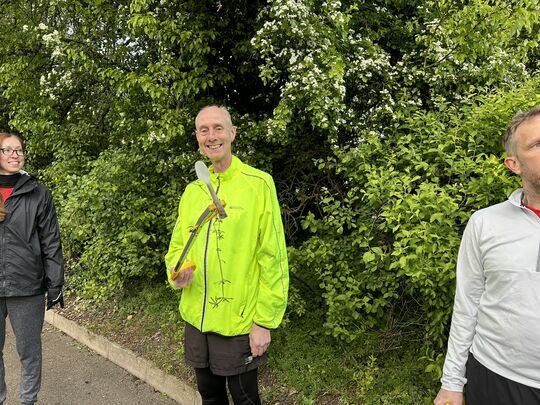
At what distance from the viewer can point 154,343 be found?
14.0 ft

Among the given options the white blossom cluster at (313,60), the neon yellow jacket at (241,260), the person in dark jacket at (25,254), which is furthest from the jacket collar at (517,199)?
the person in dark jacket at (25,254)

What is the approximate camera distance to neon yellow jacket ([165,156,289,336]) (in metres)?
2.18

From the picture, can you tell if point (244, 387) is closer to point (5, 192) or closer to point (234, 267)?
point (234, 267)

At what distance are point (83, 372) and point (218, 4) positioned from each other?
13.6 ft

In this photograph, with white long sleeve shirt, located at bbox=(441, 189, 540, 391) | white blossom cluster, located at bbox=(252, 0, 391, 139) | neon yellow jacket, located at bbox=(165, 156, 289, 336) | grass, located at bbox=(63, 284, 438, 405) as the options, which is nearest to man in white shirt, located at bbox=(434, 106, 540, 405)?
white long sleeve shirt, located at bbox=(441, 189, 540, 391)

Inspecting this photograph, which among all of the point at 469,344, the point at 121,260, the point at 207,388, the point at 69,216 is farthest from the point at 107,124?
the point at 469,344

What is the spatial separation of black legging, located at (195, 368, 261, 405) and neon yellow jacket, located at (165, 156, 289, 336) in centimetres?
30

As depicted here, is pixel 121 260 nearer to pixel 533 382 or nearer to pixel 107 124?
pixel 107 124

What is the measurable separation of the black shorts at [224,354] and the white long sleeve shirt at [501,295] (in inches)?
39.9

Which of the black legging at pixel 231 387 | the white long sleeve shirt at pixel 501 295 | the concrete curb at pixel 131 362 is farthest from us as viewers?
the concrete curb at pixel 131 362

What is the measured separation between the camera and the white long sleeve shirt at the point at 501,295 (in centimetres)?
151

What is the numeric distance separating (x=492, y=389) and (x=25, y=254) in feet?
9.18

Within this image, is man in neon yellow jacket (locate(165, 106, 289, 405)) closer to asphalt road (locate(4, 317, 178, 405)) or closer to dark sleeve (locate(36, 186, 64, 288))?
dark sleeve (locate(36, 186, 64, 288))

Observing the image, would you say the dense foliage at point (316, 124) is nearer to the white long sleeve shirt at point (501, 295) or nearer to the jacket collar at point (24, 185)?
the white long sleeve shirt at point (501, 295)
